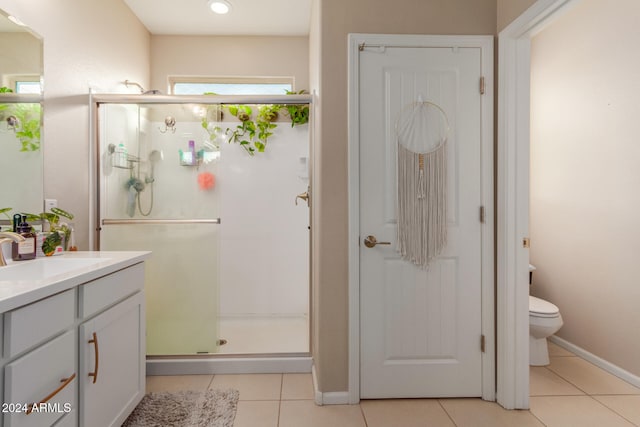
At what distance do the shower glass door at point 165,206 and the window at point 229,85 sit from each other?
106 centimetres

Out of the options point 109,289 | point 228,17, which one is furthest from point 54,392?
point 228,17

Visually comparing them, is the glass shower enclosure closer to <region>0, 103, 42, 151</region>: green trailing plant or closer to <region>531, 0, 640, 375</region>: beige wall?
<region>0, 103, 42, 151</region>: green trailing plant

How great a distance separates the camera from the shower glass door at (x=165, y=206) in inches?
90.8

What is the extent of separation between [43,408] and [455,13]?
2.61 m

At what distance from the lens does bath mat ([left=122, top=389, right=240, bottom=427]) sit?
1.79 meters

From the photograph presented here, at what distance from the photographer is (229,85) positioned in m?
3.32

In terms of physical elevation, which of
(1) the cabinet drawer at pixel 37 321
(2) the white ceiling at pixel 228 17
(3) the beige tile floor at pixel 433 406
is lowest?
(3) the beige tile floor at pixel 433 406

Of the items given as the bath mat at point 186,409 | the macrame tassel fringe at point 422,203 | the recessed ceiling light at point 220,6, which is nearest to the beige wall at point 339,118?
the macrame tassel fringe at point 422,203

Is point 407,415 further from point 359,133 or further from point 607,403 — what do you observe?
point 359,133

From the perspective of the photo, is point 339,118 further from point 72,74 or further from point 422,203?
point 72,74

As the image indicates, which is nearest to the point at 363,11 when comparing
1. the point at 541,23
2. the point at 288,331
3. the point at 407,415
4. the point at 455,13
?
the point at 455,13

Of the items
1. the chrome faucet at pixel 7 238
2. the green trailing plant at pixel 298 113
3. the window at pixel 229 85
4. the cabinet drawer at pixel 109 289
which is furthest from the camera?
the window at pixel 229 85

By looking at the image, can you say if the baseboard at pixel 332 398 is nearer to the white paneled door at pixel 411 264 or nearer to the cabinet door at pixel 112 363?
the white paneled door at pixel 411 264

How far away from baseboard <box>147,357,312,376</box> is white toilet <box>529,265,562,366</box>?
1.57m
